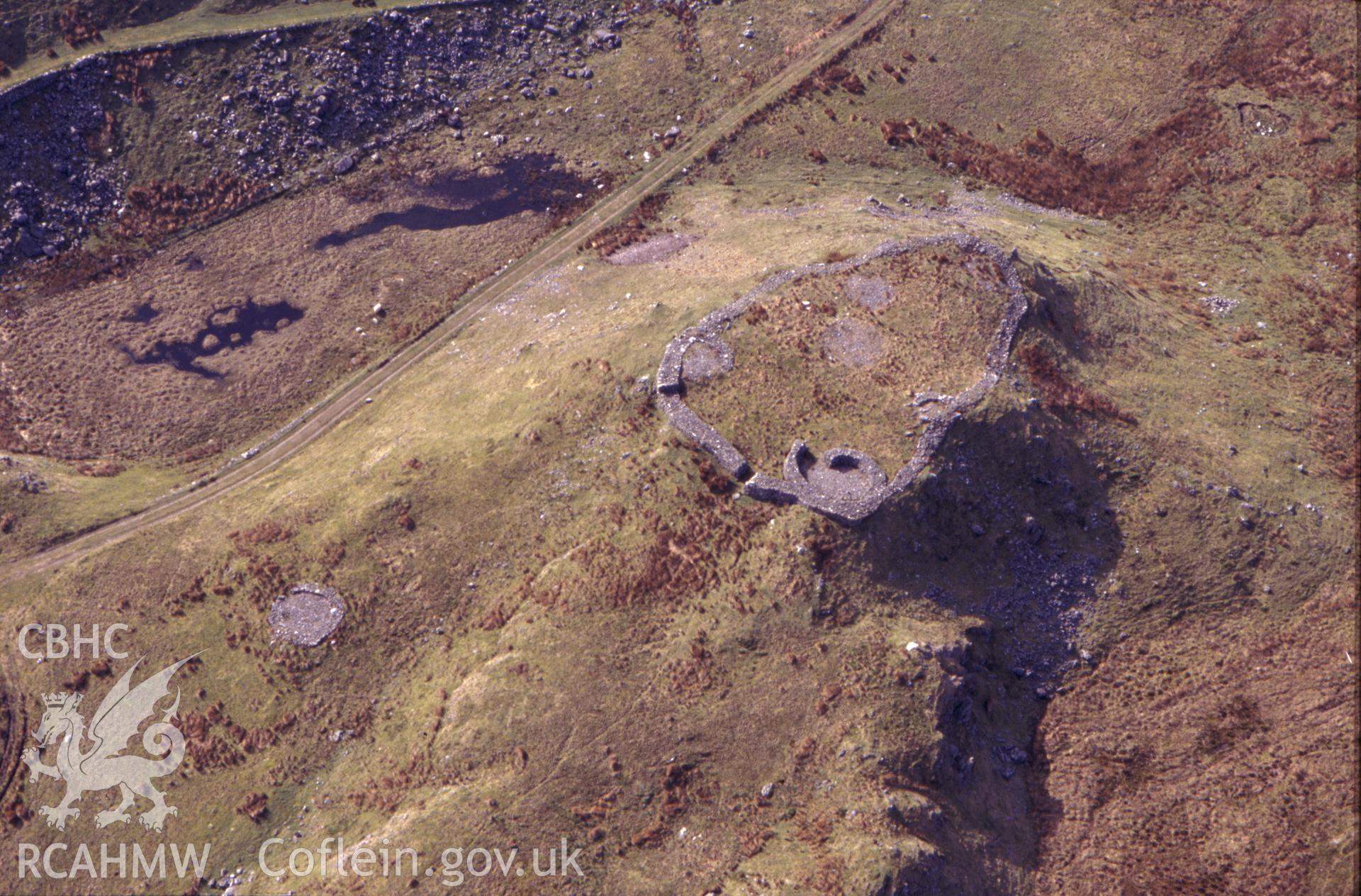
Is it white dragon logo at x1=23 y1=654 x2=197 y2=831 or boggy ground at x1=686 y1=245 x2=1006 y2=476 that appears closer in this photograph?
white dragon logo at x1=23 y1=654 x2=197 y2=831

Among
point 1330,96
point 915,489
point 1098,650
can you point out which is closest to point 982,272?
point 915,489

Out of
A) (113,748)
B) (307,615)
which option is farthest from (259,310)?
(113,748)

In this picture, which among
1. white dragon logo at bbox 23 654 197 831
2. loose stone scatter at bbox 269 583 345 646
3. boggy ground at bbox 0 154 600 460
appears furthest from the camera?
boggy ground at bbox 0 154 600 460

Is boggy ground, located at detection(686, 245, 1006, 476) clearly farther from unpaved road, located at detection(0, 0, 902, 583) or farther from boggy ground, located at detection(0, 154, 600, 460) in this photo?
boggy ground, located at detection(0, 154, 600, 460)

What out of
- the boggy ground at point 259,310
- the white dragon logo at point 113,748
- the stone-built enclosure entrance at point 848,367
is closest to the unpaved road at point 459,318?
the boggy ground at point 259,310

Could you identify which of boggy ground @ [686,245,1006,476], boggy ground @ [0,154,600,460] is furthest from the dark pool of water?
boggy ground @ [686,245,1006,476]

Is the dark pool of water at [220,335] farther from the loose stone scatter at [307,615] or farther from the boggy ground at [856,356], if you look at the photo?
the boggy ground at [856,356]

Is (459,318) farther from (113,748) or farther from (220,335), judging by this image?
(113,748)
